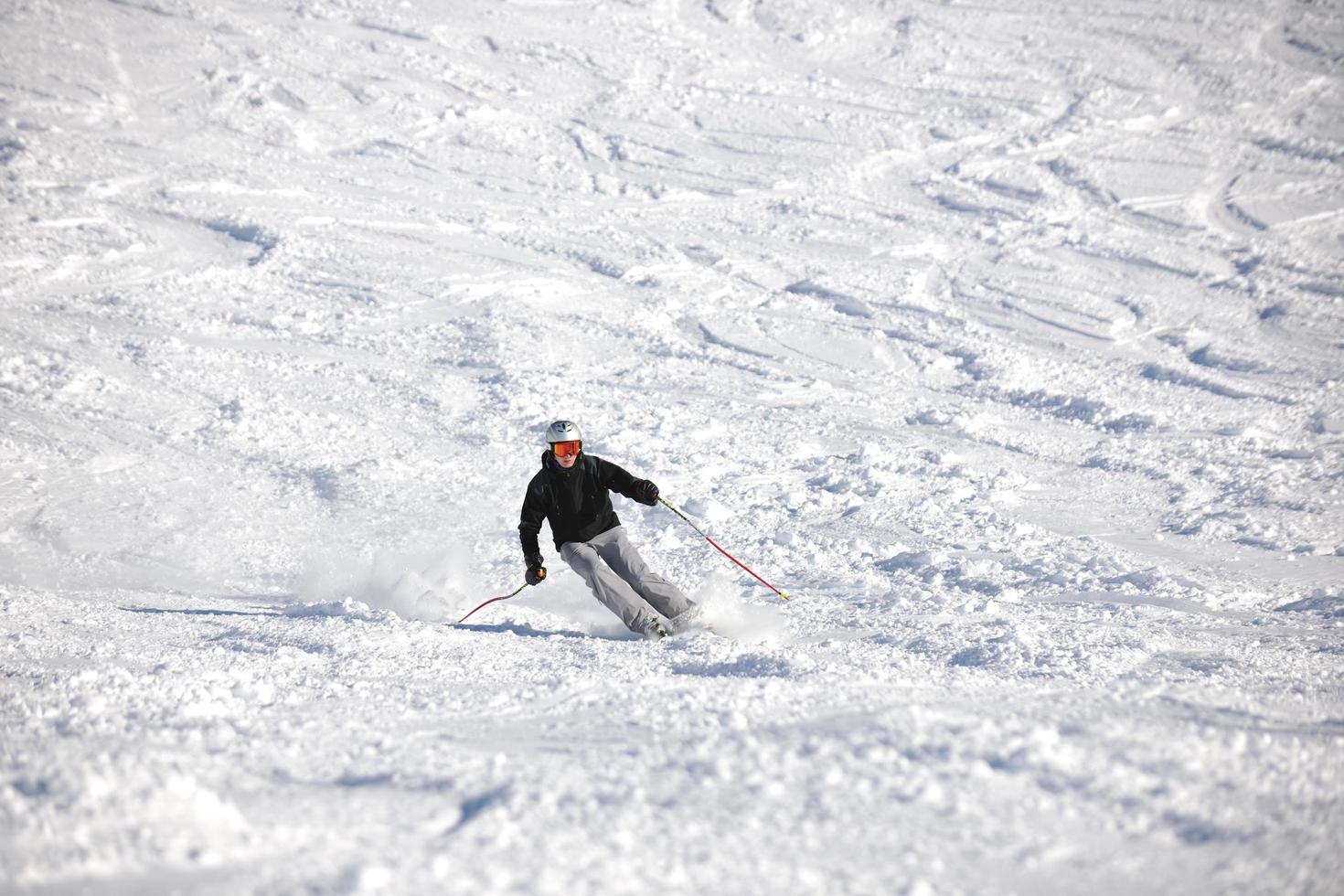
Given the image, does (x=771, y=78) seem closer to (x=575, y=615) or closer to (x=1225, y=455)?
(x=1225, y=455)

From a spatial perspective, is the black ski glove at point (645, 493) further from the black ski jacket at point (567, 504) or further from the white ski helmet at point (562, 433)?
the white ski helmet at point (562, 433)

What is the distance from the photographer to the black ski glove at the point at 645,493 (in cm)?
622

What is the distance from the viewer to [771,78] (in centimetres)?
1733

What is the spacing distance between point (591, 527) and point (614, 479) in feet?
1.16

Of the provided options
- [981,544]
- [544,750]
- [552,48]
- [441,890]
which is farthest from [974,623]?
[552,48]

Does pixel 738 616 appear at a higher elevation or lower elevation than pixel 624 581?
lower

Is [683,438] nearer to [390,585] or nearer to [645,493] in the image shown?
[645,493]

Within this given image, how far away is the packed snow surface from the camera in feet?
9.86

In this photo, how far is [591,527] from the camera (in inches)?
243

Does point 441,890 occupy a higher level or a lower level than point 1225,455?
lower

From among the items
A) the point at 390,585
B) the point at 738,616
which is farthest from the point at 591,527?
the point at 390,585

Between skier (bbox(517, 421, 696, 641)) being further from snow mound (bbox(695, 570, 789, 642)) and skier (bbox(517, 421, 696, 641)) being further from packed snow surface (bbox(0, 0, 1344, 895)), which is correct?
packed snow surface (bbox(0, 0, 1344, 895))

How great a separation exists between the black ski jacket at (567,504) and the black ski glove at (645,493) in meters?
0.06

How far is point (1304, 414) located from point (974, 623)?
6049 mm
